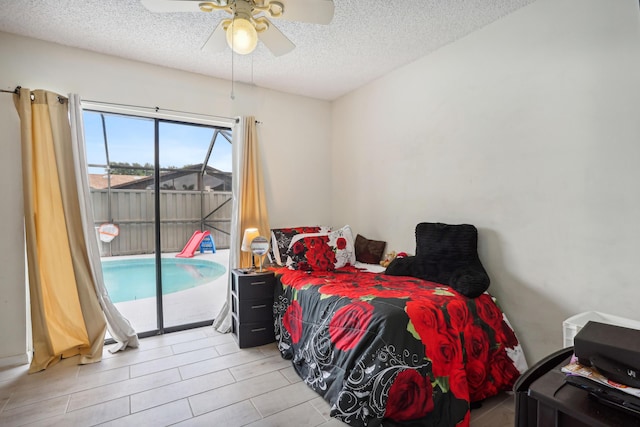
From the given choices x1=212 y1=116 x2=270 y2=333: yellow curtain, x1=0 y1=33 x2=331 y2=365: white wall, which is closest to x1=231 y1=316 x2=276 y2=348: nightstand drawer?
x1=212 y1=116 x2=270 y2=333: yellow curtain

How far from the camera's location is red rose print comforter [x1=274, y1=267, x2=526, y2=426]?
5.25 feet

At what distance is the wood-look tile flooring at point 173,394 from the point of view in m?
1.79

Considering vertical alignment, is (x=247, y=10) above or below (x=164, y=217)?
above

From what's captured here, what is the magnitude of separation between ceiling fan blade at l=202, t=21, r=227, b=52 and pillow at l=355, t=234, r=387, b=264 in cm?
225

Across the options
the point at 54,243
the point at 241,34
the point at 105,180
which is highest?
the point at 241,34

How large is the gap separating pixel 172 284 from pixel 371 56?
15.4 feet

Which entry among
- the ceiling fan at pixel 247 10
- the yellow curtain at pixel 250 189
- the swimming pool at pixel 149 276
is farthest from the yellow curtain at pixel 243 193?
the swimming pool at pixel 149 276

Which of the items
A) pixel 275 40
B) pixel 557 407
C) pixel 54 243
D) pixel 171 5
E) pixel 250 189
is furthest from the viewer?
pixel 250 189

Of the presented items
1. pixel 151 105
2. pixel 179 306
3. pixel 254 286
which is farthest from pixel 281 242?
pixel 179 306

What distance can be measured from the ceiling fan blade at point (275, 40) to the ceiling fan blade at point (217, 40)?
0.23 m

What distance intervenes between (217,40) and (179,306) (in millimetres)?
3374

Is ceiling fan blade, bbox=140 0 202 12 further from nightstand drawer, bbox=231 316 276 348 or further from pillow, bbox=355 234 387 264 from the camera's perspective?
pillow, bbox=355 234 387 264

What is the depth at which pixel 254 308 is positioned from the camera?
2.83 meters

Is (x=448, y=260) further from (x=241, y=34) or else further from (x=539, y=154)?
(x=241, y=34)
